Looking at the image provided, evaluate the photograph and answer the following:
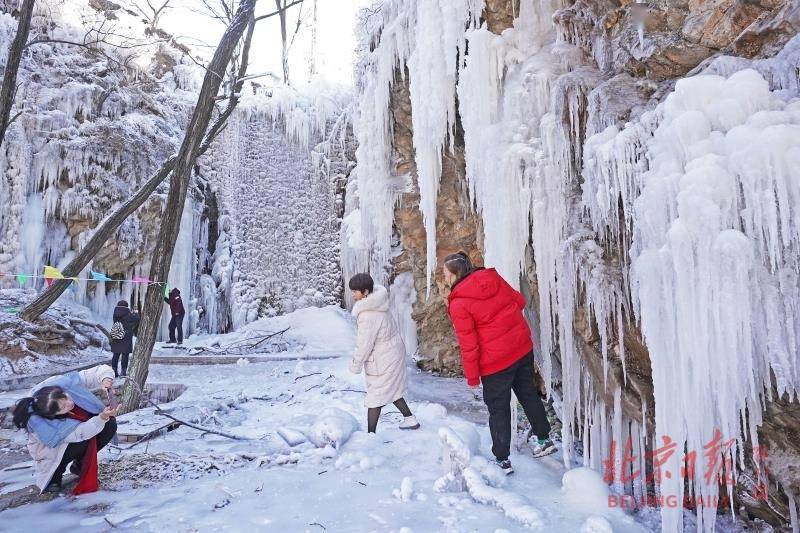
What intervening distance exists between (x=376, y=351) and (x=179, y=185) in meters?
3.14

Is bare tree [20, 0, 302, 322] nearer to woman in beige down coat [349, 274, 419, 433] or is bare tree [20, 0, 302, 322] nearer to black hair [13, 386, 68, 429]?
woman in beige down coat [349, 274, 419, 433]

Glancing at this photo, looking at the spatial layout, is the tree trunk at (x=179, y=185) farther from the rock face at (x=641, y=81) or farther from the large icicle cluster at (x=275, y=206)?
the large icicle cluster at (x=275, y=206)

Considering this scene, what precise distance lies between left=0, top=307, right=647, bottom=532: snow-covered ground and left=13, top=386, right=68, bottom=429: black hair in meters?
0.47

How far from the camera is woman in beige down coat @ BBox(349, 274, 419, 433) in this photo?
3.60 metres

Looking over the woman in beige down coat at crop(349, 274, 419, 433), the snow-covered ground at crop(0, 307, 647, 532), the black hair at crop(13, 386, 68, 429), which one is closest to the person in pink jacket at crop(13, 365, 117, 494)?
the black hair at crop(13, 386, 68, 429)

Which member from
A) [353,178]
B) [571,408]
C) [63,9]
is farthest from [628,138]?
[63,9]

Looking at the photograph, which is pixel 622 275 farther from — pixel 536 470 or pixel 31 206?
pixel 31 206

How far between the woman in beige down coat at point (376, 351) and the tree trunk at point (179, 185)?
8.38ft

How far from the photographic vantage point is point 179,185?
204 inches

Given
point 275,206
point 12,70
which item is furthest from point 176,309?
point 12,70

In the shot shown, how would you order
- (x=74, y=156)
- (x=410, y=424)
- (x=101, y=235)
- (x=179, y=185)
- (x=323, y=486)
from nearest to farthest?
(x=323, y=486) < (x=410, y=424) < (x=179, y=185) < (x=101, y=235) < (x=74, y=156)

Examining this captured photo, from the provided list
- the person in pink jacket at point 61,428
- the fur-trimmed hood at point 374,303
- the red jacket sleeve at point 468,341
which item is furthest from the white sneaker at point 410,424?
the person in pink jacket at point 61,428

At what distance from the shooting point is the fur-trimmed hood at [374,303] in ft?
11.9

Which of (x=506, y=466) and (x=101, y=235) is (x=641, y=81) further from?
(x=101, y=235)
